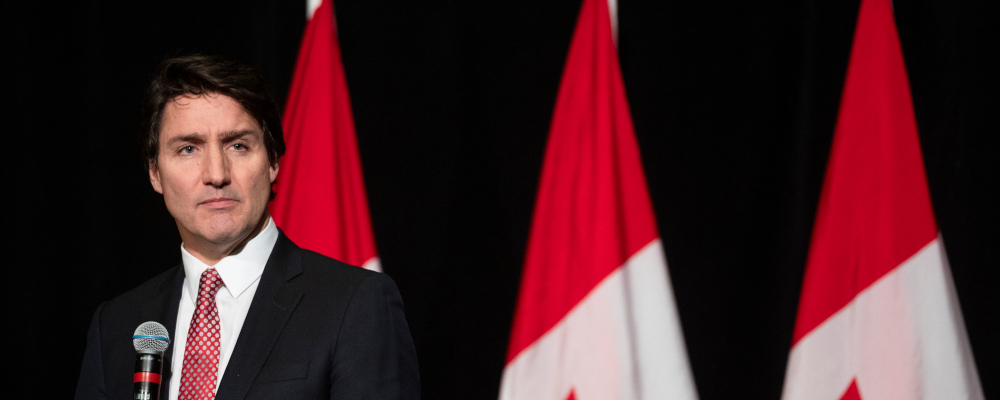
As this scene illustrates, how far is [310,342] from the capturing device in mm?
1265

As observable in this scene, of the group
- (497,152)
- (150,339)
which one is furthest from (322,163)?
(150,339)

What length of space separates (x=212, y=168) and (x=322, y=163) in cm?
100

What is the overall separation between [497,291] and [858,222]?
3.36ft

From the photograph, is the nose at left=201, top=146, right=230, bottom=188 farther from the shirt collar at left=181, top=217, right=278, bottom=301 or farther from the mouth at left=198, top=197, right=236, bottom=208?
the shirt collar at left=181, top=217, right=278, bottom=301

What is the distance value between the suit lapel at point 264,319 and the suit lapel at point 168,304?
0.21 meters

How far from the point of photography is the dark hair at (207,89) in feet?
4.54

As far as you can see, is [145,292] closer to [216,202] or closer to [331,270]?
[216,202]

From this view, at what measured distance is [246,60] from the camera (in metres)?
2.42

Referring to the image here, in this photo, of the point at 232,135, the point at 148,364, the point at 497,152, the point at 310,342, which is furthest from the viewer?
the point at 497,152

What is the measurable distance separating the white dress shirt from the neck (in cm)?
1

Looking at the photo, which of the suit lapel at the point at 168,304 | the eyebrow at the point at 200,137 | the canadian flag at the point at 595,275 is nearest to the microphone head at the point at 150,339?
the suit lapel at the point at 168,304

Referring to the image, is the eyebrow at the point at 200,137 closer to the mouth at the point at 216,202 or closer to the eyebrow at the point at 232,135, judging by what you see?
the eyebrow at the point at 232,135

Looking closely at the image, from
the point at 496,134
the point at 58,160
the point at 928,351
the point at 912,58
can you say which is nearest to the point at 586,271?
the point at 496,134

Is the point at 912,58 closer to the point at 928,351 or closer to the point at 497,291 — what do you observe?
the point at 928,351
